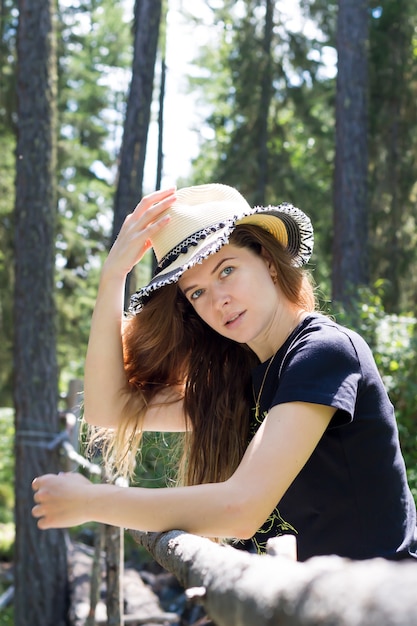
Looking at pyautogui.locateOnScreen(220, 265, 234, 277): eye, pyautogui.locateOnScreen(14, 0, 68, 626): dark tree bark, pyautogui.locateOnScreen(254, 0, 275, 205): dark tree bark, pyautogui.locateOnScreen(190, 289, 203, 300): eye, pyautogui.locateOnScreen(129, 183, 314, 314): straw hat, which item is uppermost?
pyautogui.locateOnScreen(254, 0, 275, 205): dark tree bark

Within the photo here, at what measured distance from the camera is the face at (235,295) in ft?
7.25

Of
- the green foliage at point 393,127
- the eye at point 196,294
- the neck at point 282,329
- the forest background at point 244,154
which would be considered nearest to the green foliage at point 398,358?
the forest background at point 244,154

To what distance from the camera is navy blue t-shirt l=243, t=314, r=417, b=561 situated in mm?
1954

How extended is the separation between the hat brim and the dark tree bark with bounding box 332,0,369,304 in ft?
27.9

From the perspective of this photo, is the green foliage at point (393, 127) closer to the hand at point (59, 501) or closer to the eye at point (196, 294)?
the eye at point (196, 294)

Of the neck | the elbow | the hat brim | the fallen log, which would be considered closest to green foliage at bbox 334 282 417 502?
the hat brim

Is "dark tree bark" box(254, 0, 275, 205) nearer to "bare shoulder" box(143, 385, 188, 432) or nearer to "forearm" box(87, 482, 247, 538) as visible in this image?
"bare shoulder" box(143, 385, 188, 432)

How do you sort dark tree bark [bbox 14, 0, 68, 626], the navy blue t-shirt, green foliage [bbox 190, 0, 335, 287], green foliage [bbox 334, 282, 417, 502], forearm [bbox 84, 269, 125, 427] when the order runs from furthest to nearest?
green foliage [bbox 190, 0, 335, 287] < dark tree bark [bbox 14, 0, 68, 626] < green foliage [bbox 334, 282, 417, 502] < forearm [bbox 84, 269, 125, 427] < the navy blue t-shirt

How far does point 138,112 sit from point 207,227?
28.3ft

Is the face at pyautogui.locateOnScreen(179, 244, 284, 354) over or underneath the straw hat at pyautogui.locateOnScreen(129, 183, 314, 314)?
underneath

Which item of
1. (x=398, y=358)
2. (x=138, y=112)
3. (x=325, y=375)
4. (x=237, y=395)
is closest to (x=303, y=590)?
(x=325, y=375)

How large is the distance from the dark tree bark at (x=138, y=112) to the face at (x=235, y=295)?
25.4 ft

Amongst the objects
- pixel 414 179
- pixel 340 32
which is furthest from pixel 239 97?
pixel 340 32

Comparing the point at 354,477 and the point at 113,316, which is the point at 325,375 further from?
the point at 113,316
